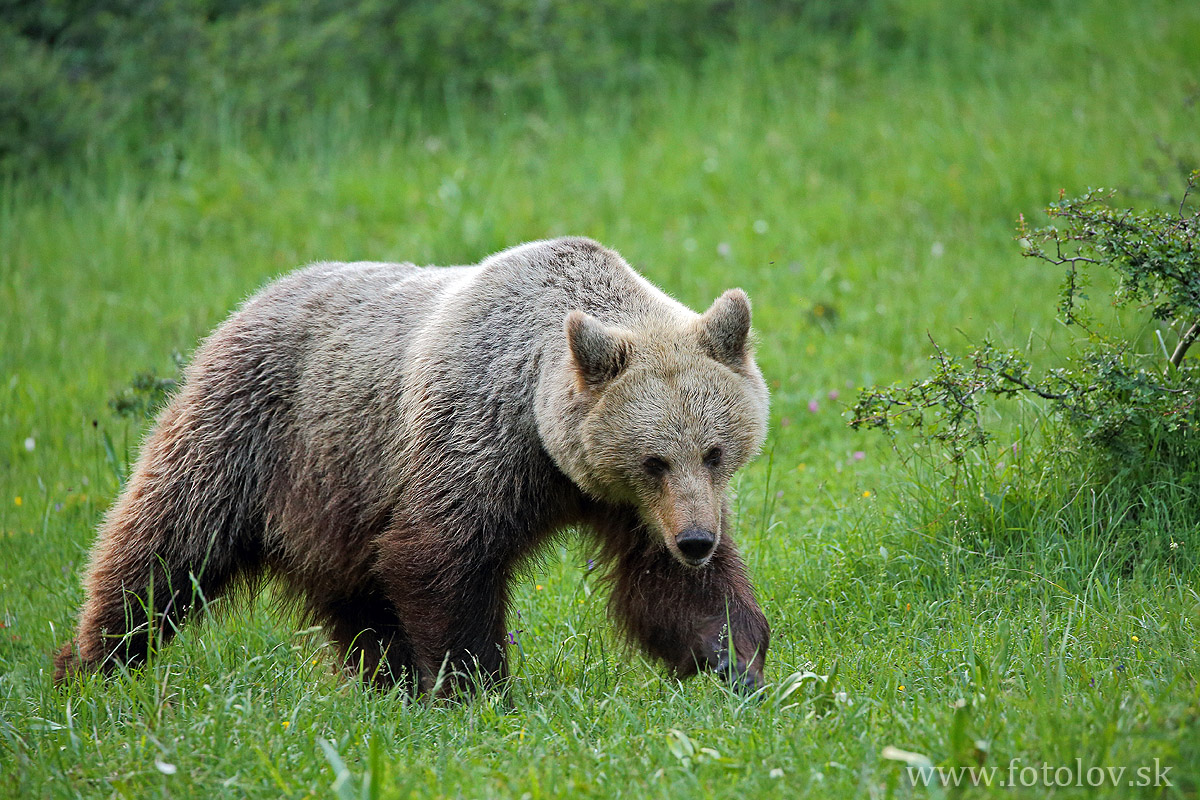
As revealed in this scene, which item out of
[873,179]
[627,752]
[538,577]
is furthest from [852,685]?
[873,179]

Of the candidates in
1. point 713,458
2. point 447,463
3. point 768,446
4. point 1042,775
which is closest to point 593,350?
point 713,458

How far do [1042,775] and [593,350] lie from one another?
2.07 meters

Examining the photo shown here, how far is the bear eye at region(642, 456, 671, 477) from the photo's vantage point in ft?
14.2

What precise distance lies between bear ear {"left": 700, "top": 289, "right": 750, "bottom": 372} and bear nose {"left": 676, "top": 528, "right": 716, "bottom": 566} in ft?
2.50

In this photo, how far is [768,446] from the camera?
6.98m

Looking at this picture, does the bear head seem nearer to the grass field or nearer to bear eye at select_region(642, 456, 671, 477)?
bear eye at select_region(642, 456, 671, 477)

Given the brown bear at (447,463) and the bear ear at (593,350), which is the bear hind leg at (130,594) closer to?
the brown bear at (447,463)

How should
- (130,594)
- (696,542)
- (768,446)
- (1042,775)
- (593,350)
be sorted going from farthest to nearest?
(768,446)
(130,594)
(593,350)
(696,542)
(1042,775)

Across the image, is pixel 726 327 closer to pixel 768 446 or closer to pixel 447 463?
pixel 447 463

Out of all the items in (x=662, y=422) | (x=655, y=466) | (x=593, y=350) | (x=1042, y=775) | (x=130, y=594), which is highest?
(x=593, y=350)

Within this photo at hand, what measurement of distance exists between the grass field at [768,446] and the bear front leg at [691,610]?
14 cm

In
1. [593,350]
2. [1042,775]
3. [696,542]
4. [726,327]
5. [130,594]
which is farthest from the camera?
[130,594]

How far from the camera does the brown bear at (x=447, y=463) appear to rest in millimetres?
4391

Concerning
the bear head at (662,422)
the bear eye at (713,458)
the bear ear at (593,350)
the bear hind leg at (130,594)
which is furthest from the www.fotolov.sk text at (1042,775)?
the bear hind leg at (130,594)
